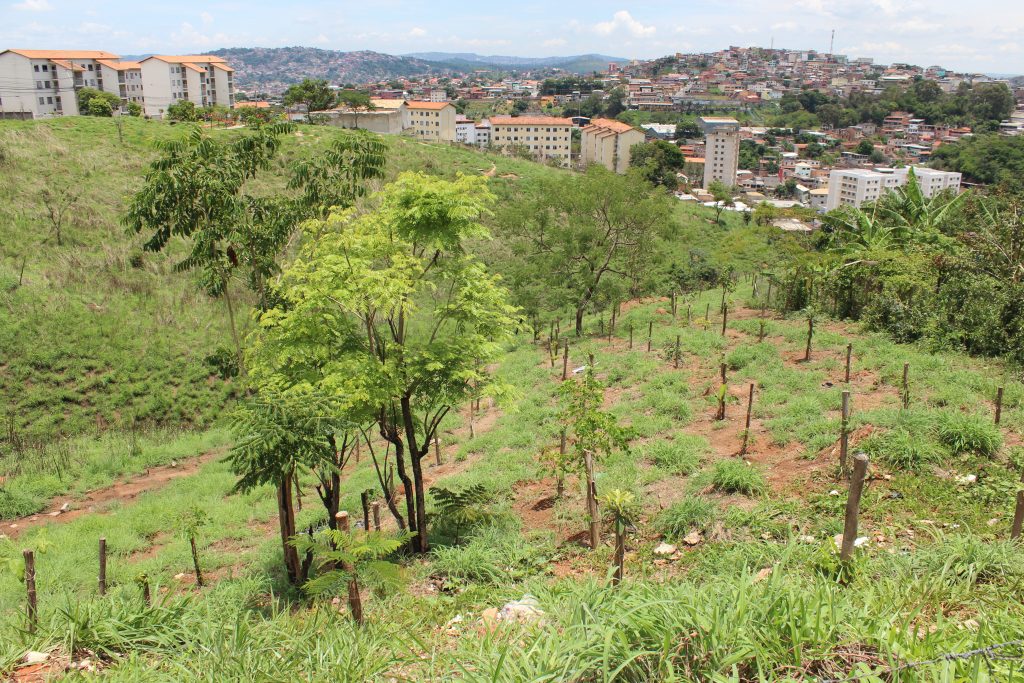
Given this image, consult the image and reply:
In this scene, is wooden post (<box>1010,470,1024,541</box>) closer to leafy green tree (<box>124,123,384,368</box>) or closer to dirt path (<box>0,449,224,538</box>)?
leafy green tree (<box>124,123,384,368</box>)

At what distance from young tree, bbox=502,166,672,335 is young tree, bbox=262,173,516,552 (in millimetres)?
10401

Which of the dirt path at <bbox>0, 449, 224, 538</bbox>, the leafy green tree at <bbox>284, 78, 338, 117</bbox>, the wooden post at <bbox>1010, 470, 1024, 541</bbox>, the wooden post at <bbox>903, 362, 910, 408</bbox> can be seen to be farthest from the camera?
the leafy green tree at <bbox>284, 78, 338, 117</bbox>

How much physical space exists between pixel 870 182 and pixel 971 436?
68.5 m

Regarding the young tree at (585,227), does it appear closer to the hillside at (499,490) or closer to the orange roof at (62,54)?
the hillside at (499,490)

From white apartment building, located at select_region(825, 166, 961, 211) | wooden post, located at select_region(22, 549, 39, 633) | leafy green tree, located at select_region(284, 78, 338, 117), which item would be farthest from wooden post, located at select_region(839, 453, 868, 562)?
white apartment building, located at select_region(825, 166, 961, 211)

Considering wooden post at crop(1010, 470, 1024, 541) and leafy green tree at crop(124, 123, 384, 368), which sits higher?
leafy green tree at crop(124, 123, 384, 368)

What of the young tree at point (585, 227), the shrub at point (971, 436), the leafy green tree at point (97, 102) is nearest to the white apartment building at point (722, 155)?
the leafy green tree at point (97, 102)

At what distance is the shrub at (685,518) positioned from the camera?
6.89 meters

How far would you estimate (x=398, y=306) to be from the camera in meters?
7.19

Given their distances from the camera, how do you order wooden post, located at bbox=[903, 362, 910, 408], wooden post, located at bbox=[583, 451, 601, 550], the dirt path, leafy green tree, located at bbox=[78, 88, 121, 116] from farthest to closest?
leafy green tree, located at bbox=[78, 88, 121, 116], the dirt path, wooden post, located at bbox=[903, 362, 910, 408], wooden post, located at bbox=[583, 451, 601, 550]

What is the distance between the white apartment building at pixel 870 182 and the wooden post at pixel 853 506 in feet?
208

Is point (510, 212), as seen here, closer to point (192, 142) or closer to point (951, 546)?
point (192, 142)

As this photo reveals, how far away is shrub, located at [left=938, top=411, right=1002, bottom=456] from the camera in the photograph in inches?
287

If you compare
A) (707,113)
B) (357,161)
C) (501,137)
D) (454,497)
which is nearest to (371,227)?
(357,161)
